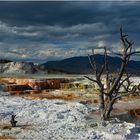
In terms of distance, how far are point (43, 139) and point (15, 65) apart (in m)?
72.8

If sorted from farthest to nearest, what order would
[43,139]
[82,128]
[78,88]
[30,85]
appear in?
[30,85] < [78,88] < [82,128] < [43,139]

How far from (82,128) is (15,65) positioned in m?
71.1

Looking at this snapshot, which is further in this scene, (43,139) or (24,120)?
(24,120)

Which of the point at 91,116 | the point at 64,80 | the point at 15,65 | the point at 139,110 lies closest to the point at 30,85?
the point at 64,80

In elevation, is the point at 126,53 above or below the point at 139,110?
above

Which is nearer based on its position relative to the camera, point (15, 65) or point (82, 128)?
point (82, 128)

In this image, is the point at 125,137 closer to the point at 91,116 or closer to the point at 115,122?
the point at 115,122

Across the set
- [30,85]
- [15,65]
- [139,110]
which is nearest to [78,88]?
[30,85]

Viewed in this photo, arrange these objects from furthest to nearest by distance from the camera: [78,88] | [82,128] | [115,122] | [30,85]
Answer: [30,85] → [78,88] → [115,122] → [82,128]

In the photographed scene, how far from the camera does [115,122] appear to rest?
16.1 metres

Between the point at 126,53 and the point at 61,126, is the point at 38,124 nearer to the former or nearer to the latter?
the point at 61,126

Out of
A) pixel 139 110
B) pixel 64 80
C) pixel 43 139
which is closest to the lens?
pixel 43 139

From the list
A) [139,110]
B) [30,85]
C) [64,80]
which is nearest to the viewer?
[139,110]

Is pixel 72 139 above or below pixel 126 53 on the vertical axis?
below
